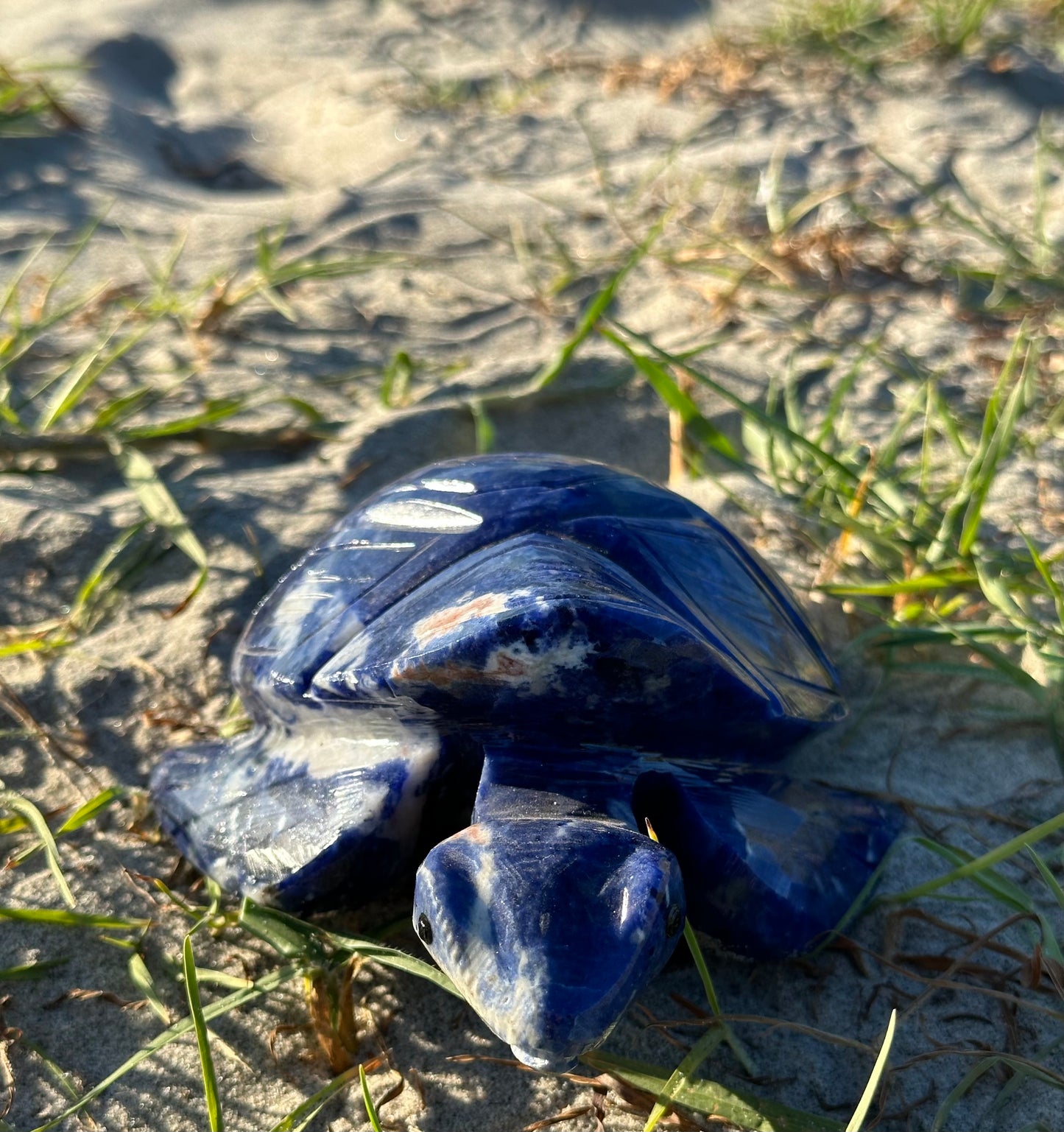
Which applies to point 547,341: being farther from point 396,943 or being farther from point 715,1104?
point 715,1104

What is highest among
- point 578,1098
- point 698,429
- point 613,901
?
point 613,901

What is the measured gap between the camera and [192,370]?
2855 mm

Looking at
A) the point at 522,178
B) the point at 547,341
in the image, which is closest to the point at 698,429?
the point at 547,341

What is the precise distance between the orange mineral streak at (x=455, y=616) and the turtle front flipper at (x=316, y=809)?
0.49 feet

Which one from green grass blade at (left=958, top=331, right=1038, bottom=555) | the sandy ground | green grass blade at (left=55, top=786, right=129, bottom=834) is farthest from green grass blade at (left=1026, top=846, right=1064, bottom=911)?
green grass blade at (left=55, top=786, right=129, bottom=834)

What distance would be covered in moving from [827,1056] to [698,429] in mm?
1185

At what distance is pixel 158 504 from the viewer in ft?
7.70

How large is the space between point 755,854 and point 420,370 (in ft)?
5.72

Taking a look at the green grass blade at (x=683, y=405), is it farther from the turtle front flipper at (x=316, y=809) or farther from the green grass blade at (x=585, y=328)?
the turtle front flipper at (x=316, y=809)

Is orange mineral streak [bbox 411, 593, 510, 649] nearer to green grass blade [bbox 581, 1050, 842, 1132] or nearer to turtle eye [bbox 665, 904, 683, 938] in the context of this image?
turtle eye [bbox 665, 904, 683, 938]

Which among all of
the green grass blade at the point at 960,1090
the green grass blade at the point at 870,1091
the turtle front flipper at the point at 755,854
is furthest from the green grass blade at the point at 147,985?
the green grass blade at the point at 960,1090

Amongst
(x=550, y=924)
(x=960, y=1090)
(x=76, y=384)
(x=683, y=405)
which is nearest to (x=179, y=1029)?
(x=550, y=924)

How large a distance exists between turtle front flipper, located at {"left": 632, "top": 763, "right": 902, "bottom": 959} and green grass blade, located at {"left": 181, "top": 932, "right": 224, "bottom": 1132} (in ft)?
1.98

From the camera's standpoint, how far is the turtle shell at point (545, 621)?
4.62ft
